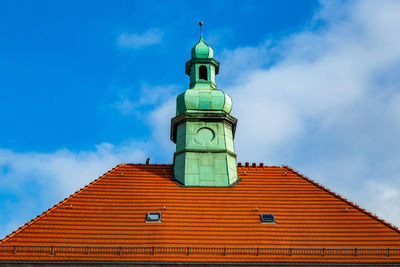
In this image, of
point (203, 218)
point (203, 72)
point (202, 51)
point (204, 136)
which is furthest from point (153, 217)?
point (202, 51)

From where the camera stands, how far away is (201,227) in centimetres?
2503

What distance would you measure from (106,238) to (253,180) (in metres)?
8.59

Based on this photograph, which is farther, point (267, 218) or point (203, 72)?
point (203, 72)

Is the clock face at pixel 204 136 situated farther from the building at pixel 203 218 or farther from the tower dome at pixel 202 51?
the tower dome at pixel 202 51

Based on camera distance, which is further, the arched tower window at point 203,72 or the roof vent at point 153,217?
the arched tower window at point 203,72

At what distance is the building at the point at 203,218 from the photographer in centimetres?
2327

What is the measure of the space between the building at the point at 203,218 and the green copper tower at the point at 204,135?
0.18 ft

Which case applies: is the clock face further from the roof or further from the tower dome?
the tower dome

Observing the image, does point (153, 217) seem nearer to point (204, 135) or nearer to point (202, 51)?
point (204, 135)

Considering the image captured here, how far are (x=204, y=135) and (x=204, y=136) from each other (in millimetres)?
61

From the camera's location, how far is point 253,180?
2922 cm

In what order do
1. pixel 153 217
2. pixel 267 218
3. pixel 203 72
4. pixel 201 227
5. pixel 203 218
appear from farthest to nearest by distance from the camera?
1. pixel 203 72
2. pixel 267 218
3. pixel 203 218
4. pixel 153 217
5. pixel 201 227

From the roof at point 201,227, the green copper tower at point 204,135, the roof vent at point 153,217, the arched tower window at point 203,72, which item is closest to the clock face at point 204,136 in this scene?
the green copper tower at point 204,135

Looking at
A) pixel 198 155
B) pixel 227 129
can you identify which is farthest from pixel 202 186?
pixel 227 129
